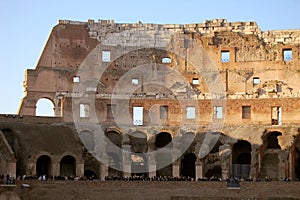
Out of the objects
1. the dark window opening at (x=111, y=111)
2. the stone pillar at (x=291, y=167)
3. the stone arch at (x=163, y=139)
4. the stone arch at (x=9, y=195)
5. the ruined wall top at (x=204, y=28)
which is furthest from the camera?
the ruined wall top at (x=204, y=28)

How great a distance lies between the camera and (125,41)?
5712cm

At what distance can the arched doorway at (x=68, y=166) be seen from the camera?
4744cm

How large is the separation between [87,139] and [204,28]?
51.9ft

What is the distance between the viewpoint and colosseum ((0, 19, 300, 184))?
46594mm

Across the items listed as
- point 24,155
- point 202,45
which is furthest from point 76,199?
point 202,45

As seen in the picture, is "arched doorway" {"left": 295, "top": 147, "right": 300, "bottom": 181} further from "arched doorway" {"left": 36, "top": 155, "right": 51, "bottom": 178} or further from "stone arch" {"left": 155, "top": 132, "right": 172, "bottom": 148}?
"arched doorway" {"left": 36, "top": 155, "right": 51, "bottom": 178}

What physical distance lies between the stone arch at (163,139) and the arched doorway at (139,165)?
2.59 m

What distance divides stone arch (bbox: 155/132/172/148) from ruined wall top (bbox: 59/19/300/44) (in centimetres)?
1078

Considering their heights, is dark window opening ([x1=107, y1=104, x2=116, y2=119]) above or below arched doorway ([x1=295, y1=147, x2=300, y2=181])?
above

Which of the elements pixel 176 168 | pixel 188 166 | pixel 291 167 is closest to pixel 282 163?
pixel 291 167

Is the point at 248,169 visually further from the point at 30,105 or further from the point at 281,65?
the point at 30,105

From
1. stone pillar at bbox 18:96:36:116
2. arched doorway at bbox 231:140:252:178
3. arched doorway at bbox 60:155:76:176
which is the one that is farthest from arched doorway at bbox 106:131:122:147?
arched doorway at bbox 231:140:252:178

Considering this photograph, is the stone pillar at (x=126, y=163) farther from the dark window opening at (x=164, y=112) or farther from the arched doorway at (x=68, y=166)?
the dark window opening at (x=164, y=112)

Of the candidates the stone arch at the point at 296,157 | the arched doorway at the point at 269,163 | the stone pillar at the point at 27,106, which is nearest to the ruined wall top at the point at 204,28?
the stone pillar at the point at 27,106
